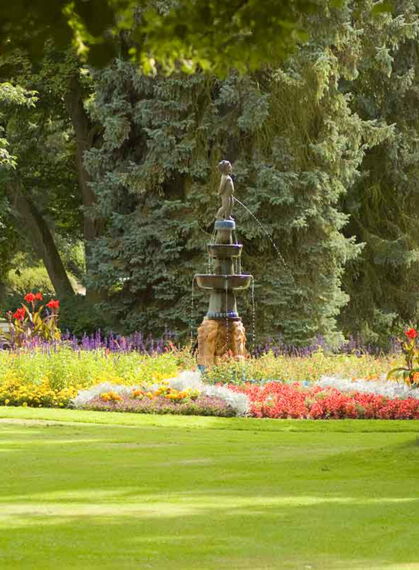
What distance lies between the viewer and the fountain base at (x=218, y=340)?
719 inches

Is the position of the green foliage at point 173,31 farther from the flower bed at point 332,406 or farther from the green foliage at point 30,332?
the green foliage at point 30,332

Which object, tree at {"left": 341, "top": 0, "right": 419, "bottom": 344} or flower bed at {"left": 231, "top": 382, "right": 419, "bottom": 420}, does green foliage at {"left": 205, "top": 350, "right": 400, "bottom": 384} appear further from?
tree at {"left": 341, "top": 0, "right": 419, "bottom": 344}

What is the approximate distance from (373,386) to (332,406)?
164 cm

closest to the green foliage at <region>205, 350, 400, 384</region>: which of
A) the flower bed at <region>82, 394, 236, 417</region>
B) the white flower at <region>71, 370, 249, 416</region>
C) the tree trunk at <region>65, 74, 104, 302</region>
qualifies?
the white flower at <region>71, 370, 249, 416</region>

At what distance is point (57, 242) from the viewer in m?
41.9

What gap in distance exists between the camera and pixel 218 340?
18281mm

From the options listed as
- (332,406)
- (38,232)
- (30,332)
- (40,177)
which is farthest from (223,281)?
(40,177)

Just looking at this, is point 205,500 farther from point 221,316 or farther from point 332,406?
point 221,316

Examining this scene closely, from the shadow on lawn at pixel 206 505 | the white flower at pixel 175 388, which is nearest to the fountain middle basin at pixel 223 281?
the white flower at pixel 175 388

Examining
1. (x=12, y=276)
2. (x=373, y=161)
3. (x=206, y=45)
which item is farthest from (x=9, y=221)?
(x=206, y=45)

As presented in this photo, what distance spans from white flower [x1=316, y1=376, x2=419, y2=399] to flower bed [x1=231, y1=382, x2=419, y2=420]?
28 centimetres

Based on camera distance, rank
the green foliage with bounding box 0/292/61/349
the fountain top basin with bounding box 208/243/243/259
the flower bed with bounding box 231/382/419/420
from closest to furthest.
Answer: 1. the flower bed with bounding box 231/382/419/420
2. the fountain top basin with bounding box 208/243/243/259
3. the green foliage with bounding box 0/292/61/349

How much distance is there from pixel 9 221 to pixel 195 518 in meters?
25.2

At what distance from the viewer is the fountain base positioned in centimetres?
1827
